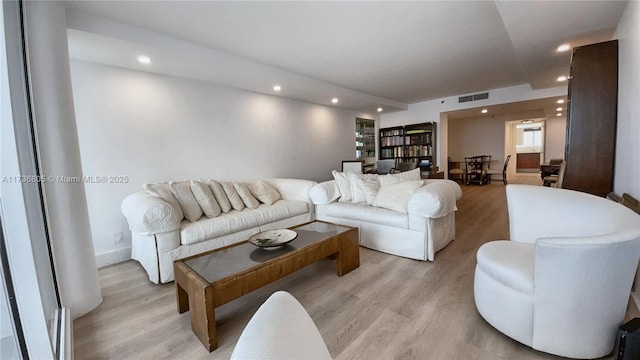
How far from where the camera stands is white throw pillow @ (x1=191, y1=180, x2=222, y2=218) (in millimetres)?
2770

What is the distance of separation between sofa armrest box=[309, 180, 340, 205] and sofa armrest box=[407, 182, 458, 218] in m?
1.10

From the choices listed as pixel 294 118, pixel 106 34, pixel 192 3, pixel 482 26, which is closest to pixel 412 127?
pixel 294 118

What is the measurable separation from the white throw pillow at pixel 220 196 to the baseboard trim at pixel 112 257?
109cm

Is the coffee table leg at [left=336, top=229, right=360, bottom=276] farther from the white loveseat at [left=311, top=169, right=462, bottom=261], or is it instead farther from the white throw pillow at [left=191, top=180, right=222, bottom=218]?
the white throw pillow at [left=191, top=180, right=222, bottom=218]

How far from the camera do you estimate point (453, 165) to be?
8.98 meters

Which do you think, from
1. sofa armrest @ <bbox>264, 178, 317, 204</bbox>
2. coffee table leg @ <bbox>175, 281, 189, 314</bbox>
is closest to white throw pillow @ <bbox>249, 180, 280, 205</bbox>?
sofa armrest @ <bbox>264, 178, 317, 204</bbox>

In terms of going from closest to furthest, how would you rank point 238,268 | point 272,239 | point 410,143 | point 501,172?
point 238,268 < point 272,239 < point 410,143 < point 501,172

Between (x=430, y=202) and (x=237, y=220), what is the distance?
1.97m

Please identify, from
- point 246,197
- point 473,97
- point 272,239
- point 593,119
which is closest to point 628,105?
point 593,119

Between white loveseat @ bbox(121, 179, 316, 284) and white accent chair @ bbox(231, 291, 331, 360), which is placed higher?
white accent chair @ bbox(231, 291, 331, 360)

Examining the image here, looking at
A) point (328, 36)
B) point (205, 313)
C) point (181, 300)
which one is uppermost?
point (328, 36)

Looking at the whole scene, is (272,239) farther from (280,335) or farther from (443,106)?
(443,106)

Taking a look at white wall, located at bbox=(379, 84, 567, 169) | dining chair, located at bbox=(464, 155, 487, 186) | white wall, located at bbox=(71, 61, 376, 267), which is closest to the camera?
white wall, located at bbox=(71, 61, 376, 267)

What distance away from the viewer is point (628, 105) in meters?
1.93
